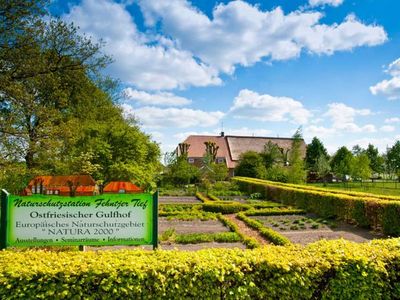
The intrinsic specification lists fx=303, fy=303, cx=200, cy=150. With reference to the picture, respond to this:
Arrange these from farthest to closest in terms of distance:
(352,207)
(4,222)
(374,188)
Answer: (374,188) → (352,207) → (4,222)

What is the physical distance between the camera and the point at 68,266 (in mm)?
4047

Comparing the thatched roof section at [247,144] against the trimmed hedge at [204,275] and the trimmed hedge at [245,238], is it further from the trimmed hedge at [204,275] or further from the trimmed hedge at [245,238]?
the trimmed hedge at [204,275]

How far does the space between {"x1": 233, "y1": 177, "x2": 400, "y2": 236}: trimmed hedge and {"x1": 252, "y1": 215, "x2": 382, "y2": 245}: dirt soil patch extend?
0.52 m

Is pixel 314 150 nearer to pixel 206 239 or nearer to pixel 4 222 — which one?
pixel 206 239

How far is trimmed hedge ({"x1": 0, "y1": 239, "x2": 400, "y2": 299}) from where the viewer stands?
12.8ft

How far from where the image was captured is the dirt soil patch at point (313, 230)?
12.1 meters

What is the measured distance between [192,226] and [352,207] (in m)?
7.83

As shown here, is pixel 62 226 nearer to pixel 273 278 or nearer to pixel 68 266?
pixel 68 266

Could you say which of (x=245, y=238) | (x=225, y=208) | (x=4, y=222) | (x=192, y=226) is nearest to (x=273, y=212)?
(x=225, y=208)

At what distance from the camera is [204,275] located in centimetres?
410

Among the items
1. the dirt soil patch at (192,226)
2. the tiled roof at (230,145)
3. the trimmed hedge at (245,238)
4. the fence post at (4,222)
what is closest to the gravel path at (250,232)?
the trimmed hedge at (245,238)

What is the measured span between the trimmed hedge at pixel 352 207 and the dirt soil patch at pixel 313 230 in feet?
1.71

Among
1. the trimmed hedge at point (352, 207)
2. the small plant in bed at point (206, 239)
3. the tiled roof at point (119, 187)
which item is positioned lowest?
the small plant in bed at point (206, 239)

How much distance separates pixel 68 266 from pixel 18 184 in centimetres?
981
